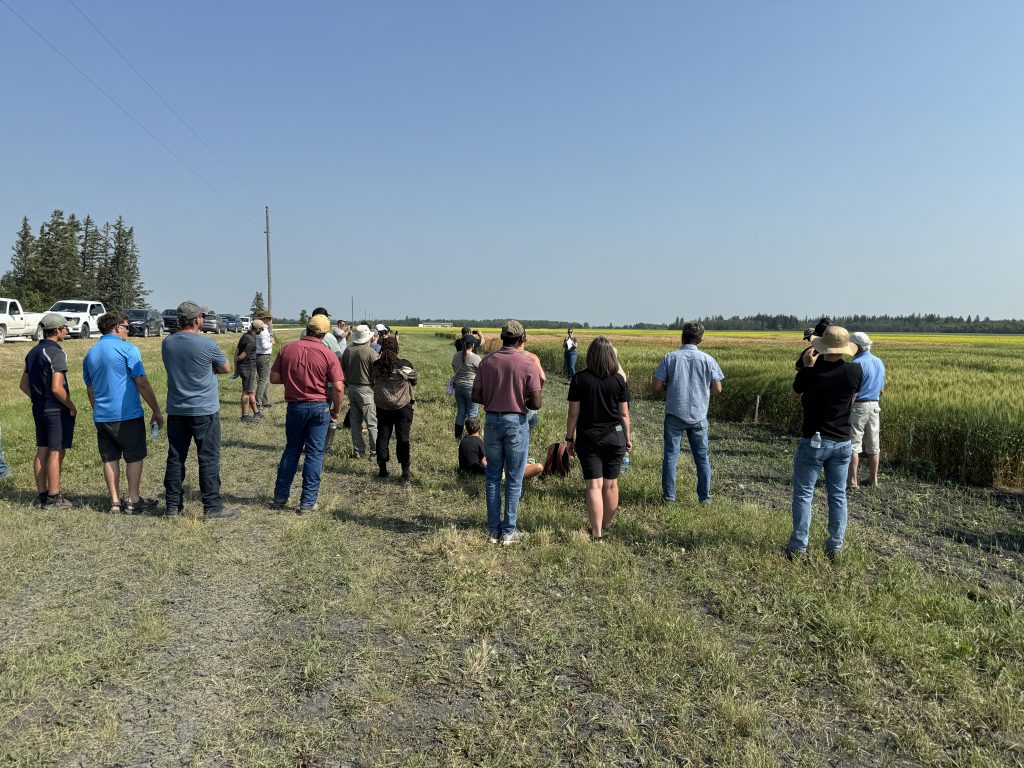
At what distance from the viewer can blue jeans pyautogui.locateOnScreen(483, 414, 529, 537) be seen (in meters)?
5.15

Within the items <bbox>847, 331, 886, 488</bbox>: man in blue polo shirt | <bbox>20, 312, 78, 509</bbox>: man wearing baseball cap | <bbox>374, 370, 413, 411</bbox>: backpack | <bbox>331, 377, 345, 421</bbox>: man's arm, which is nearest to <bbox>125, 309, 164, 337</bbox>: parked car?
<bbox>20, 312, 78, 509</bbox>: man wearing baseball cap

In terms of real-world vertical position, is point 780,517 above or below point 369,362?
below

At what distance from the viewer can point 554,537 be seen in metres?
5.47

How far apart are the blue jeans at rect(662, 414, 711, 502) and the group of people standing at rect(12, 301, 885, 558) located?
15 millimetres

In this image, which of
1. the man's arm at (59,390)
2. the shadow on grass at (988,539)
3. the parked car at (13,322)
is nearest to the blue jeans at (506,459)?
the man's arm at (59,390)

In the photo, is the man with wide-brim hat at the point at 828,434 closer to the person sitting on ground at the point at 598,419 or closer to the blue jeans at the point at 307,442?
the person sitting on ground at the point at 598,419

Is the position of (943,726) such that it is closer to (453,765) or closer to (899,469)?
Answer: (453,765)

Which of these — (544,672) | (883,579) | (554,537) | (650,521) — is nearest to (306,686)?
(544,672)

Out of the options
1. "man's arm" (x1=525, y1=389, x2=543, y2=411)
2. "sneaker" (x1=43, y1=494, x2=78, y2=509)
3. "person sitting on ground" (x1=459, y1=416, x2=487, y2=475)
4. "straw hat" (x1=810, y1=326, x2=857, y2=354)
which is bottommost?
"sneaker" (x1=43, y1=494, x2=78, y2=509)

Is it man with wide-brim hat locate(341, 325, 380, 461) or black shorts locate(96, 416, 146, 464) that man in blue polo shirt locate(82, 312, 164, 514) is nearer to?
black shorts locate(96, 416, 146, 464)

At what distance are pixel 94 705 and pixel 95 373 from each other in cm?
373

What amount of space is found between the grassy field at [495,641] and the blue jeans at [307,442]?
1.12 ft

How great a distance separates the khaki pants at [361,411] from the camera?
804 centimetres

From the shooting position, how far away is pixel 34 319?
81.3 feet
